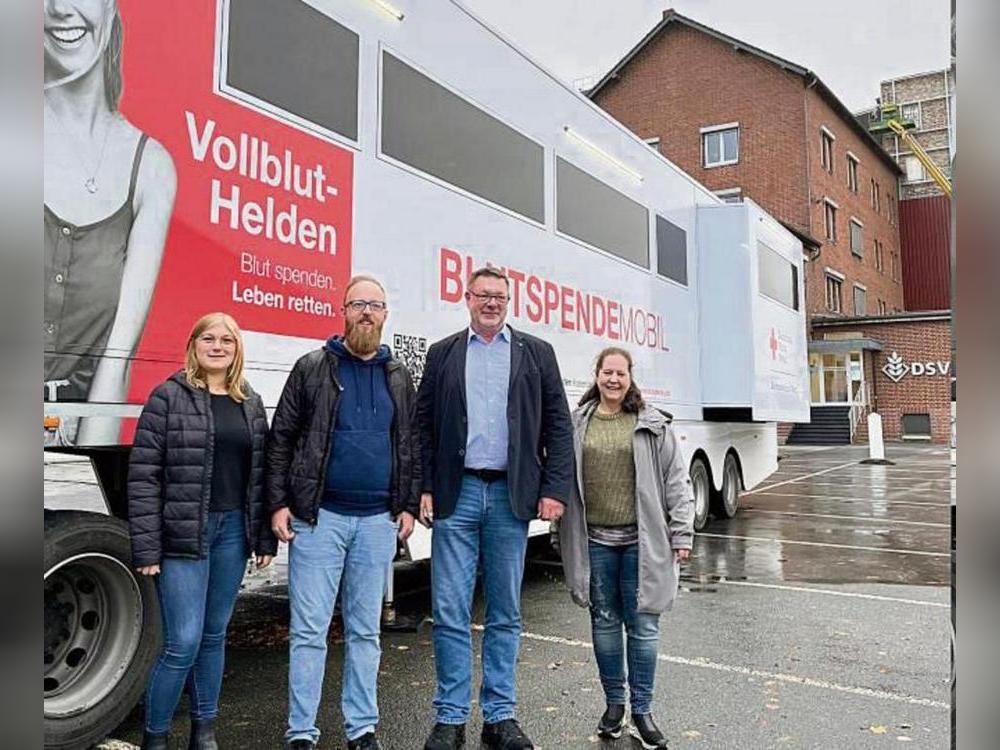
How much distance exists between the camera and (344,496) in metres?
3.35


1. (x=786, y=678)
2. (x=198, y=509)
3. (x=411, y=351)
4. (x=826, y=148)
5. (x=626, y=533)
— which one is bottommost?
(x=786, y=678)

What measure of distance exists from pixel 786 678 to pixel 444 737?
2.11 meters

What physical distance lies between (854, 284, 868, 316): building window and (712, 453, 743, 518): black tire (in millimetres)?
25328

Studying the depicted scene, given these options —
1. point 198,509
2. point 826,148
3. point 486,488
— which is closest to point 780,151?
point 826,148

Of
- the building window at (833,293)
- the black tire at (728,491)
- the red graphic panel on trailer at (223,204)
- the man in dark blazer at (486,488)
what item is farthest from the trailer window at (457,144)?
the building window at (833,293)

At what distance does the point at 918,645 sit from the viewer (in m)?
5.22

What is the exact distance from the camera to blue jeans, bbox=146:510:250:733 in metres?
3.05

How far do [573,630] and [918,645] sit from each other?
2170 millimetres

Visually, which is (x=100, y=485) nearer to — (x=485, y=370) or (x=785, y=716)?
(x=485, y=370)

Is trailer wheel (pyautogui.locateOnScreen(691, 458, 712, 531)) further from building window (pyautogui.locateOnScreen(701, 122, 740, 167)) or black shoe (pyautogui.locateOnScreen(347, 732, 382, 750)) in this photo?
building window (pyautogui.locateOnScreen(701, 122, 740, 167))

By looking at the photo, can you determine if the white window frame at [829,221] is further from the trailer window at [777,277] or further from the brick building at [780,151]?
the trailer window at [777,277]

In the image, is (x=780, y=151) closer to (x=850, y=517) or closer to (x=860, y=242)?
(x=860, y=242)

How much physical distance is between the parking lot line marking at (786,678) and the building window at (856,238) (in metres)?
32.1

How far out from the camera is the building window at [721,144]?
2962 cm
